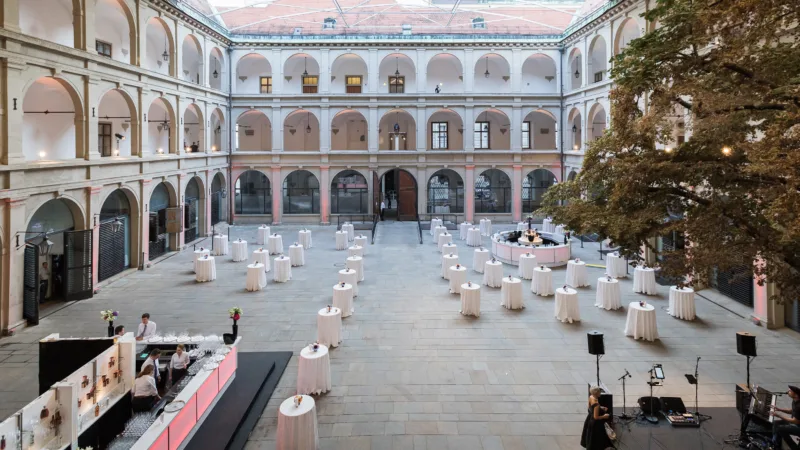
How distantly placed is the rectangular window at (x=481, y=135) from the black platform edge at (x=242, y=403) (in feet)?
94.7

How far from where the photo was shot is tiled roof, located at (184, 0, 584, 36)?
35594mm

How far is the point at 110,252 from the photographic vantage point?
2039 centimetres

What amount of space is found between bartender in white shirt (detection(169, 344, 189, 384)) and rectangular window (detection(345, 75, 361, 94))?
1166 inches

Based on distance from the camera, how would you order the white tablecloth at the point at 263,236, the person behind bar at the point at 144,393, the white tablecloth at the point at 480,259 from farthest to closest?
the white tablecloth at the point at 263,236 → the white tablecloth at the point at 480,259 → the person behind bar at the point at 144,393

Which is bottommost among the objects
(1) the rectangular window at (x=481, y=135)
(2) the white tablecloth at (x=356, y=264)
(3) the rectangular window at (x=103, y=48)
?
(2) the white tablecloth at (x=356, y=264)

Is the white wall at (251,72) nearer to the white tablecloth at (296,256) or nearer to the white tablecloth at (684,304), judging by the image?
the white tablecloth at (296,256)

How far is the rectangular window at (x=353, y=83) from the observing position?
3722 cm

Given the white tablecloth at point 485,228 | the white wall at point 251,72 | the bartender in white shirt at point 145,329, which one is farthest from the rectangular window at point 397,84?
the bartender in white shirt at point 145,329

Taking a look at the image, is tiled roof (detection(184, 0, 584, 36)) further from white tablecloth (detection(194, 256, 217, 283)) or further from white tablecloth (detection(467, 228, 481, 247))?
white tablecloth (detection(194, 256, 217, 283))

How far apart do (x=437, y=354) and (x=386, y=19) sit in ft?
101

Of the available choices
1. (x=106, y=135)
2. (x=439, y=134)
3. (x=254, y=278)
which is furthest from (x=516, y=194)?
(x=106, y=135)

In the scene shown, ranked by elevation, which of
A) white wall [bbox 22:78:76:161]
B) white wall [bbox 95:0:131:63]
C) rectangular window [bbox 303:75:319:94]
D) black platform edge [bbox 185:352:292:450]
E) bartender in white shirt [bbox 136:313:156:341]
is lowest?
black platform edge [bbox 185:352:292:450]

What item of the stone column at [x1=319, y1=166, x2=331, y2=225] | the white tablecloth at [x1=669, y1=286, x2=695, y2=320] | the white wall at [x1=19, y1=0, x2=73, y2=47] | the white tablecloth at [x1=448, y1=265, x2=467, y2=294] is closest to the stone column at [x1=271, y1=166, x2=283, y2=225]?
the stone column at [x1=319, y1=166, x2=331, y2=225]

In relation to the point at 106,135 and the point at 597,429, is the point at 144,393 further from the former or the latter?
the point at 106,135
